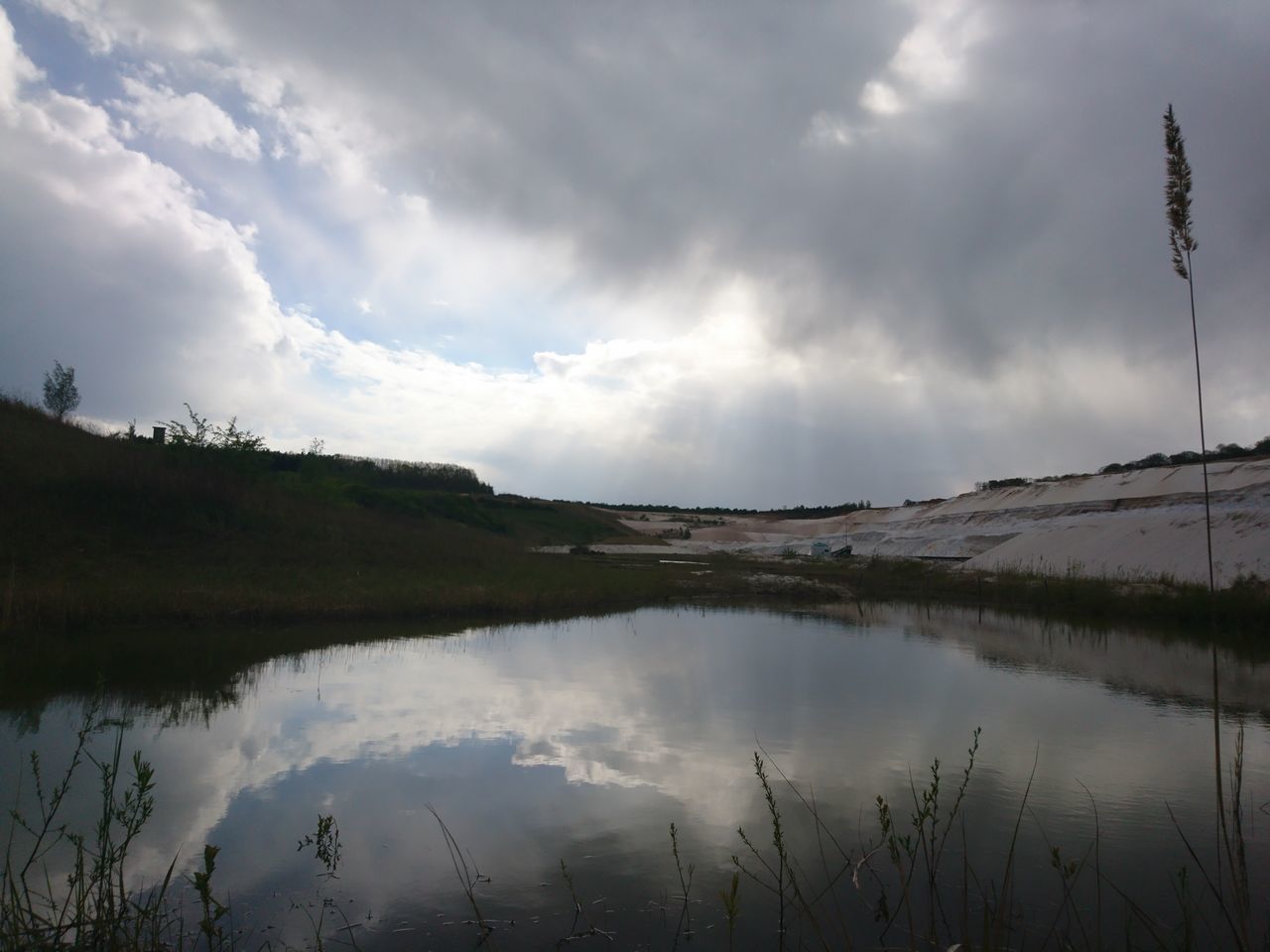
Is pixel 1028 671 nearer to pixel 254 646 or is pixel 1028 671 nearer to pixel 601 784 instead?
pixel 601 784

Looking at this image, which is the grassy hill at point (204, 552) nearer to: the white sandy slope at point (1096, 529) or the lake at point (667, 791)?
the lake at point (667, 791)

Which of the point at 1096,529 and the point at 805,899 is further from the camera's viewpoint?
the point at 1096,529

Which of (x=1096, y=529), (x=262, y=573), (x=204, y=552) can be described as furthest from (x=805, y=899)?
(x=1096, y=529)

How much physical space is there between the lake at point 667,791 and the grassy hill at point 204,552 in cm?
507

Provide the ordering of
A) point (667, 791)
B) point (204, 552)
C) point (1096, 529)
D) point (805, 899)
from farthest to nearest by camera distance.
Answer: point (1096, 529) < point (204, 552) < point (667, 791) < point (805, 899)

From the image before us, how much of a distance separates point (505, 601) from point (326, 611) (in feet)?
15.0

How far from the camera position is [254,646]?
1304 centimetres

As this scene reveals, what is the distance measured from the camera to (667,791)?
662 centimetres

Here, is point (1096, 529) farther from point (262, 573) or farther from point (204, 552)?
point (204, 552)

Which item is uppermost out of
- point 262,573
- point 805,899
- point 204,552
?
point 204,552

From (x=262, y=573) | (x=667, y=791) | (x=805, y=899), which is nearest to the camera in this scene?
(x=805, y=899)

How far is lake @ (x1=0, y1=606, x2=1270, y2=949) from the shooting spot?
4.50 meters

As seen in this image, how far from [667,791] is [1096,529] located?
29812mm

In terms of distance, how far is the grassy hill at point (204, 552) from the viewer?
15.6m
